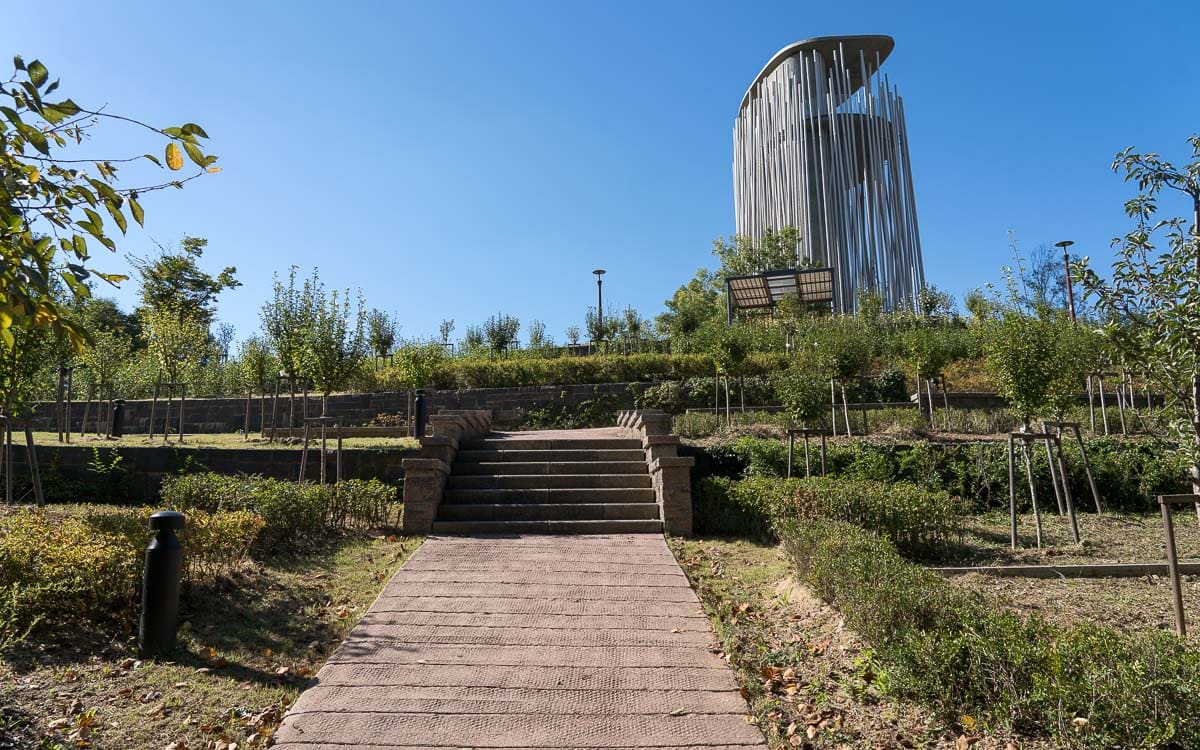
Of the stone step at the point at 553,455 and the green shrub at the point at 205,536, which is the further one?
the stone step at the point at 553,455

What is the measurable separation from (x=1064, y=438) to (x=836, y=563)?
28.6ft

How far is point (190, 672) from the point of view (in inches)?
157

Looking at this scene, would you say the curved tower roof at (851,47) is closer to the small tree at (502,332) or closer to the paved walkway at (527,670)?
the small tree at (502,332)

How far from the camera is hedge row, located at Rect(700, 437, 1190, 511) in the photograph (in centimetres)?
954

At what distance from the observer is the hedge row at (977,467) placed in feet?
31.3

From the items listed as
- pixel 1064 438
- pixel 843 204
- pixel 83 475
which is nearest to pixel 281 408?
pixel 83 475

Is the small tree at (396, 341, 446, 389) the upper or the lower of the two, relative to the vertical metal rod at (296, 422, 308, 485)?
upper

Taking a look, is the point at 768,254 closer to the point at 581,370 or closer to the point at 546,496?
the point at 581,370

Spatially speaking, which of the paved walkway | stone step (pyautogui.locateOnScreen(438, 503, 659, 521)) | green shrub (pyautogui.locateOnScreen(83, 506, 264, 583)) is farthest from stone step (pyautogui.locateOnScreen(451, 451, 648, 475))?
green shrub (pyautogui.locateOnScreen(83, 506, 264, 583))

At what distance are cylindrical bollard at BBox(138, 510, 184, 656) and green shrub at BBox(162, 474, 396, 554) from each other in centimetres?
243

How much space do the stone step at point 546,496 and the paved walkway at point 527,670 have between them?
2582 millimetres

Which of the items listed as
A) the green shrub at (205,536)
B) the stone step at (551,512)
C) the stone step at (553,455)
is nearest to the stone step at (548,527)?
the stone step at (551,512)

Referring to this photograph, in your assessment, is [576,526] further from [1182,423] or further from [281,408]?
[281,408]

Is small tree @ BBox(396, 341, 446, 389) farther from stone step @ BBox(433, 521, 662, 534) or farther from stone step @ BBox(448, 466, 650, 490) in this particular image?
stone step @ BBox(433, 521, 662, 534)
